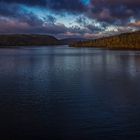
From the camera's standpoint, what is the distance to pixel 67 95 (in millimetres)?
29969

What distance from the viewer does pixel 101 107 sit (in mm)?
24312

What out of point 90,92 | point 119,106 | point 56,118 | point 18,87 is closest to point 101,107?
point 119,106

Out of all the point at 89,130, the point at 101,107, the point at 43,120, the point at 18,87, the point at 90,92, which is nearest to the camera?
the point at 89,130

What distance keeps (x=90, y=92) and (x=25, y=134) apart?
1481 cm

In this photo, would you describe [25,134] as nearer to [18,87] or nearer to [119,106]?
[119,106]

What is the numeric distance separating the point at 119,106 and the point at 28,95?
1024cm

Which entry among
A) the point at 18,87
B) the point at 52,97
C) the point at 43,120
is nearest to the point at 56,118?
the point at 43,120

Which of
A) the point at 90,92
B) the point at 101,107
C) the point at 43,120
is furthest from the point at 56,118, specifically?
the point at 90,92

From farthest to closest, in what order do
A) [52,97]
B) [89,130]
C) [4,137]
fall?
[52,97] < [89,130] < [4,137]

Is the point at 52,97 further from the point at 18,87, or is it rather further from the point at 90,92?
the point at 18,87

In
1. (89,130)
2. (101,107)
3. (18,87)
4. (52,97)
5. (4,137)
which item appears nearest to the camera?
(4,137)

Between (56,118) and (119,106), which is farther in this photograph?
(119,106)

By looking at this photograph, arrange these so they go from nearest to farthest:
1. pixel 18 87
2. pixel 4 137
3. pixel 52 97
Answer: pixel 4 137 → pixel 52 97 → pixel 18 87

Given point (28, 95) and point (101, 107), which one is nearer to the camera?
point (101, 107)
